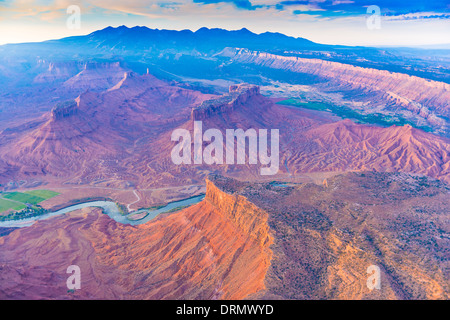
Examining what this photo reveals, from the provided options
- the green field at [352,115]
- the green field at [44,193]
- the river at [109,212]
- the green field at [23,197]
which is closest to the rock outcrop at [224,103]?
the river at [109,212]

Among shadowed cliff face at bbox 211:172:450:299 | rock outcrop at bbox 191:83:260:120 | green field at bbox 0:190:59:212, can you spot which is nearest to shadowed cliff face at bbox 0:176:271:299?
shadowed cliff face at bbox 211:172:450:299

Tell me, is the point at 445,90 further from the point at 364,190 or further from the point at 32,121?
the point at 32,121

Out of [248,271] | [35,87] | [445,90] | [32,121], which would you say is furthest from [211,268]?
[35,87]

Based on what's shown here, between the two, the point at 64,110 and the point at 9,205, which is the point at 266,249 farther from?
the point at 64,110

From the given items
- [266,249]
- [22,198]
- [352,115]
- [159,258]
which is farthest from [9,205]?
[352,115]

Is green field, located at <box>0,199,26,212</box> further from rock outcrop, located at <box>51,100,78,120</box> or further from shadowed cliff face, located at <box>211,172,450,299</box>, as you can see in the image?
shadowed cliff face, located at <box>211,172,450,299</box>

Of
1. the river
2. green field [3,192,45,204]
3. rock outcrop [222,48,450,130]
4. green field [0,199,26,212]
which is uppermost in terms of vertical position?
rock outcrop [222,48,450,130]

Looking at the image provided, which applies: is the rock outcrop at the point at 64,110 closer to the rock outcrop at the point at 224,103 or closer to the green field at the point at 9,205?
the green field at the point at 9,205
